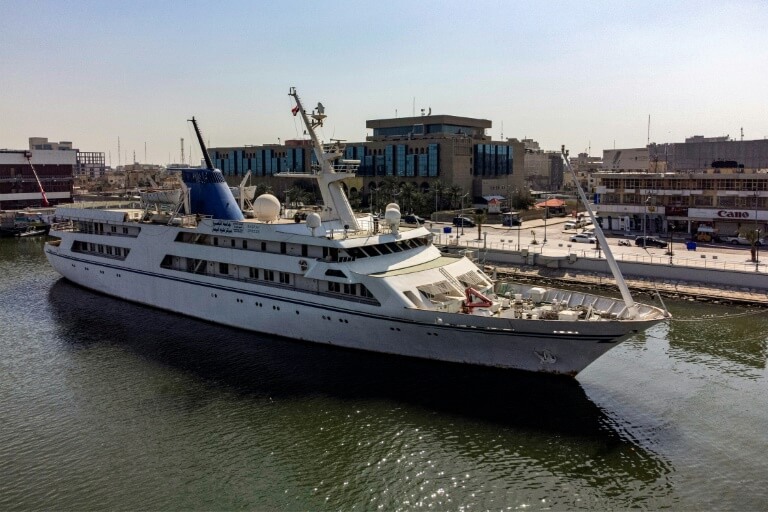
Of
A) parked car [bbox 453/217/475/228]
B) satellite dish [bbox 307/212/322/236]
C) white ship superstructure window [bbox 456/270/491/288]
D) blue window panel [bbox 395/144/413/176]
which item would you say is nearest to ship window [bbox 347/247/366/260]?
satellite dish [bbox 307/212/322/236]

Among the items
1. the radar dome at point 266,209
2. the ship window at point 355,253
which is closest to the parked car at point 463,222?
the radar dome at point 266,209

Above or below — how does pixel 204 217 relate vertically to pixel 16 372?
above

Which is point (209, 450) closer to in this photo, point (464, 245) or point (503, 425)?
point (503, 425)

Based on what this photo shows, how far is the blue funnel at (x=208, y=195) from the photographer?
35562mm

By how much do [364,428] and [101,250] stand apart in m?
26.9

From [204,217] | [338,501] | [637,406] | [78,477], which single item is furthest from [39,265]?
[637,406]

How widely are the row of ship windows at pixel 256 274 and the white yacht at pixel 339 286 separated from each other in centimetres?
6

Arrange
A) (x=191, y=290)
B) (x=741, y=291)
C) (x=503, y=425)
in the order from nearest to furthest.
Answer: (x=503, y=425) → (x=191, y=290) → (x=741, y=291)

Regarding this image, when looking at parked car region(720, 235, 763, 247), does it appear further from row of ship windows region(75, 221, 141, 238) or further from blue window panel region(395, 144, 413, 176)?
row of ship windows region(75, 221, 141, 238)

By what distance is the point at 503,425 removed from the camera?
68.6 ft

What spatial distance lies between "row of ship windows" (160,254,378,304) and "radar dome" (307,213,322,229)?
2510 mm

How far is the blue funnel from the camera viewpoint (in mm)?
35562

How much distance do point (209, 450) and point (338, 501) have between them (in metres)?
5.05

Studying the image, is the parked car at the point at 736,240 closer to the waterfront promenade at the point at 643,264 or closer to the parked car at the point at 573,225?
the waterfront promenade at the point at 643,264
